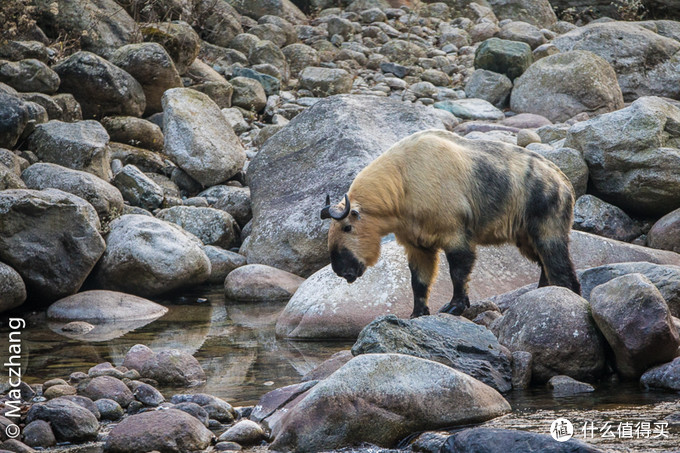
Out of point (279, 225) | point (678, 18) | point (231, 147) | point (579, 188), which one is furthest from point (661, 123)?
point (678, 18)

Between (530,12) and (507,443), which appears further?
(530,12)

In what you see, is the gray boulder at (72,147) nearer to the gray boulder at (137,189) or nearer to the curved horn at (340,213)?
the gray boulder at (137,189)

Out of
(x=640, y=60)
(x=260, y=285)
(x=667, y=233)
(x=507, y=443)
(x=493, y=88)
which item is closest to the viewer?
(x=507, y=443)

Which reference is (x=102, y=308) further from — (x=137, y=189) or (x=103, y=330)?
(x=137, y=189)

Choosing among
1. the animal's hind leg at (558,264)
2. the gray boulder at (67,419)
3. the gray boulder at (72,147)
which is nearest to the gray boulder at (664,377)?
the animal's hind leg at (558,264)

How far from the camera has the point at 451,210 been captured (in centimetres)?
736

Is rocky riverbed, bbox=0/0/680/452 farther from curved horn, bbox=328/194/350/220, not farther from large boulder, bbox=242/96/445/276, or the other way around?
curved horn, bbox=328/194/350/220

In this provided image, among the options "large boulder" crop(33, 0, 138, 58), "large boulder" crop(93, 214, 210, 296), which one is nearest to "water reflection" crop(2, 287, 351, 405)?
"large boulder" crop(93, 214, 210, 296)

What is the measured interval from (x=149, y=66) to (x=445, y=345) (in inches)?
412

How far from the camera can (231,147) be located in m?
13.8

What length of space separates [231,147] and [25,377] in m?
7.38

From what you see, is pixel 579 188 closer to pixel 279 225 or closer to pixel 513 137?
pixel 513 137

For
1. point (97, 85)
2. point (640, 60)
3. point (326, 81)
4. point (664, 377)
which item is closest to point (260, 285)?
point (664, 377)

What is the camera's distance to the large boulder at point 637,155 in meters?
10.8
